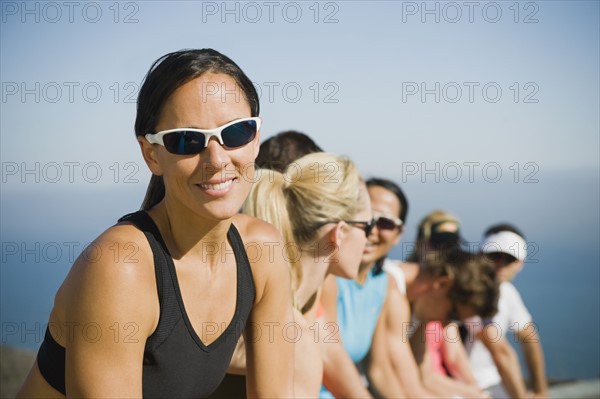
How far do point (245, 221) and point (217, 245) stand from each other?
0.89ft

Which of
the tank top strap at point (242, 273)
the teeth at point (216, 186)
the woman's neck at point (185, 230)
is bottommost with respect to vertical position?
the tank top strap at point (242, 273)

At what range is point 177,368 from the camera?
7.95ft

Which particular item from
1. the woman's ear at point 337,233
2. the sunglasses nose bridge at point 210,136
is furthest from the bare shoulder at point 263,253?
the woman's ear at point 337,233

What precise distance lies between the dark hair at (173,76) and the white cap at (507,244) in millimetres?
4093

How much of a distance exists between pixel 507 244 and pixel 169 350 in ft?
14.2

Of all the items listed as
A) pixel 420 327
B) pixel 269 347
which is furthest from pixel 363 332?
pixel 269 347

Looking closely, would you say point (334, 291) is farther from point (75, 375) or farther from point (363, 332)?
point (75, 375)

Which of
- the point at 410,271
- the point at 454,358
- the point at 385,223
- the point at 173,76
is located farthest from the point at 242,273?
the point at 454,358

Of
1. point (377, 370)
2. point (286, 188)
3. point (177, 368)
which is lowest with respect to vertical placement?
point (377, 370)

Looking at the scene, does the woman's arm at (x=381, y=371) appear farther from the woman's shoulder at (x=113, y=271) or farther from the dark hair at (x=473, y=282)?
the woman's shoulder at (x=113, y=271)

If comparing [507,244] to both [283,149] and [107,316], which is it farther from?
[107,316]

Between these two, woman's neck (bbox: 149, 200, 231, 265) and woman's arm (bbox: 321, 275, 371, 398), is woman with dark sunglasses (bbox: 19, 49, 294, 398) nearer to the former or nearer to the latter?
woman's neck (bbox: 149, 200, 231, 265)

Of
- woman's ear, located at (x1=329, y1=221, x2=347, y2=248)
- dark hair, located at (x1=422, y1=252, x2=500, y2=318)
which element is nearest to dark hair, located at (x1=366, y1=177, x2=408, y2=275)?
dark hair, located at (x1=422, y1=252, x2=500, y2=318)

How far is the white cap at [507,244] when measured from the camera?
244 inches
